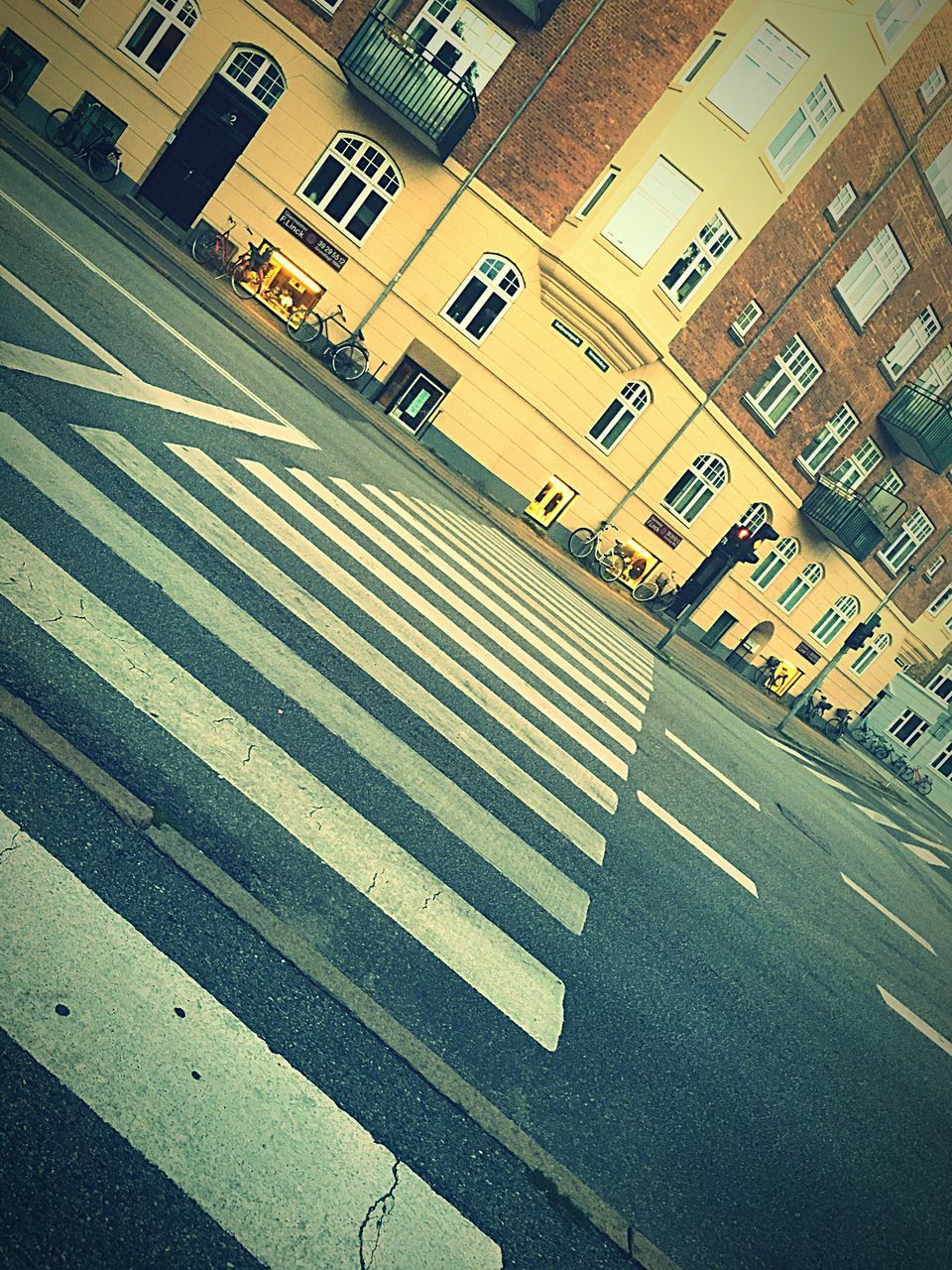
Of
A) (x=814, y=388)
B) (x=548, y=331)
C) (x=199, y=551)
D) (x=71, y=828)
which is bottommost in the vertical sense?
(x=71, y=828)

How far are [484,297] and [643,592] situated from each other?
33.8 ft

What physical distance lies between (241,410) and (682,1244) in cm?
952

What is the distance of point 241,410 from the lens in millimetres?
10031

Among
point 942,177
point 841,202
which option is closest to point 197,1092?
point 841,202

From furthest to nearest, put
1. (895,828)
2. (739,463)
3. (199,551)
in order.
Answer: (739,463) < (895,828) < (199,551)

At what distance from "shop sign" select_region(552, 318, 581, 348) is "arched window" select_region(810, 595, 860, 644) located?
1571 centimetres

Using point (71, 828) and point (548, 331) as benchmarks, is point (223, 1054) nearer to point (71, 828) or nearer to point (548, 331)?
point (71, 828)

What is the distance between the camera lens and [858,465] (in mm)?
29188

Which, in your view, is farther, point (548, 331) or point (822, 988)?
point (548, 331)

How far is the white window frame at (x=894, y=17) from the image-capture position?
20.6 metres

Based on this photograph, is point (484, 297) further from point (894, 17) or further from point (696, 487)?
point (894, 17)

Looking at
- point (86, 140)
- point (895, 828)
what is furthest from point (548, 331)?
point (895, 828)

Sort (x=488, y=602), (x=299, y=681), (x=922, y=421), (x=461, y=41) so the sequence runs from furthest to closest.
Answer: (x=922, y=421), (x=461, y=41), (x=488, y=602), (x=299, y=681)

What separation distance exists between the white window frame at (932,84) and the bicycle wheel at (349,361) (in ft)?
59.6
